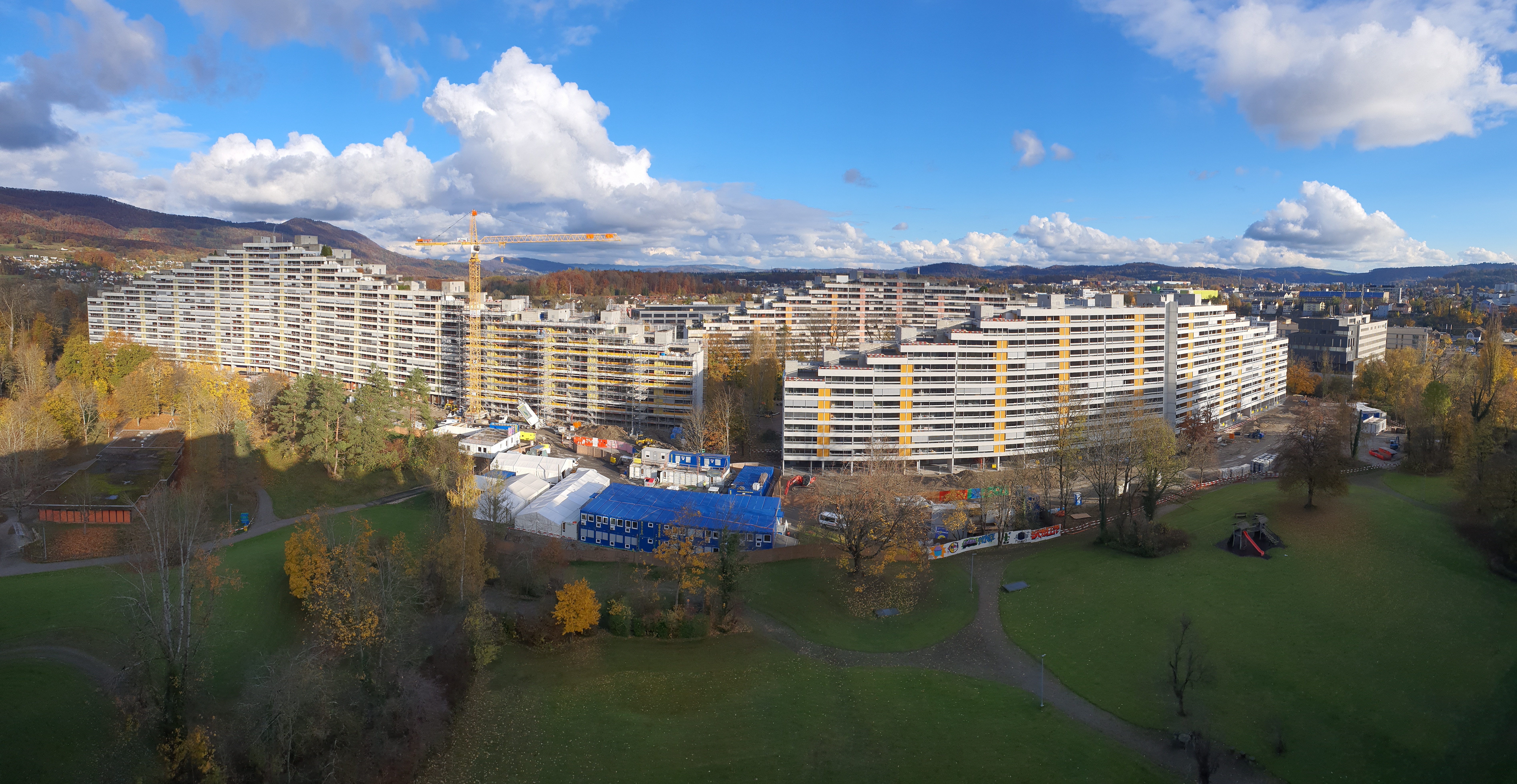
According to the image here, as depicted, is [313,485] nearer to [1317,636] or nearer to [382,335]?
[382,335]

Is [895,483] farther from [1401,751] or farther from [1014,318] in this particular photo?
[1014,318]

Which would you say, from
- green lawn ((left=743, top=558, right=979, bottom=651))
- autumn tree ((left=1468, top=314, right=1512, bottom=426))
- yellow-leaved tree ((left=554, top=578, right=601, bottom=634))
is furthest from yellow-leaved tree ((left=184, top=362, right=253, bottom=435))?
autumn tree ((left=1468, top=314, right=1512, bottom=426))

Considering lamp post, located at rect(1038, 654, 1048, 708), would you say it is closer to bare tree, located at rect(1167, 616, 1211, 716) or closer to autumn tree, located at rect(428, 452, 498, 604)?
bare tree, located at rect(1167, 616, 1211, 716)

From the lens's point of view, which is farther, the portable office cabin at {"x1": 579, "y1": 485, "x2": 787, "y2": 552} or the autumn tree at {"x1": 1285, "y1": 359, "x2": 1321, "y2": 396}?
the autumn tree at {"x1": 1285, "y1": 359, "x2": 1321, "y2": 396}

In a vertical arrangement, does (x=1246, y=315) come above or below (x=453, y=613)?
above

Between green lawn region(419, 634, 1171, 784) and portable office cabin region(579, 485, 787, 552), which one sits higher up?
portable office cabin region(579, 485, 787, 552)

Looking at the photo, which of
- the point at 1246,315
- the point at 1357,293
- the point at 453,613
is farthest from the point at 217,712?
the point at 1357,293
